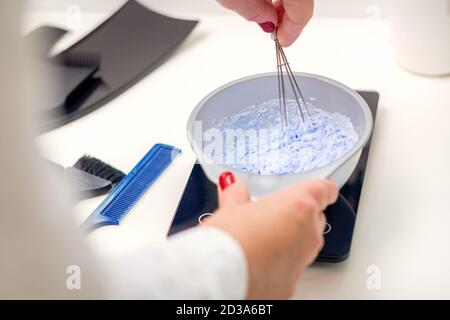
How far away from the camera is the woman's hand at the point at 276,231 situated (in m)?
0.47

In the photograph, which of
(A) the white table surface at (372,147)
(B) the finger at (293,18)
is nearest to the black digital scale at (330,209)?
(A) the white table surface at (372,147)

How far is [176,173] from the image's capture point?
73cm

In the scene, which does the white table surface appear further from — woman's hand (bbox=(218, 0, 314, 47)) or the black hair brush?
woman's hand (bbox=(218, 0, 314, 47))

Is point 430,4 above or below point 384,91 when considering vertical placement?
above

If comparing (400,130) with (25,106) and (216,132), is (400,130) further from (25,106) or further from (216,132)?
(25,106)

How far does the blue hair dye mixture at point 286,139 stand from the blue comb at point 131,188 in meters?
0.09

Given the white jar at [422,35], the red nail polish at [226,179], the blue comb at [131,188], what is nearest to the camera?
the red nail polish at [226,179]

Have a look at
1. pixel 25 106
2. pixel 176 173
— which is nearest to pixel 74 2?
pixel 176 173

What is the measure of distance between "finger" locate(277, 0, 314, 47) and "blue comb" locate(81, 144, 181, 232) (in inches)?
7.6

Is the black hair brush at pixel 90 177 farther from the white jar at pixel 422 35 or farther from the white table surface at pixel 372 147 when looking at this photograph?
the white jar at pixel 422 35

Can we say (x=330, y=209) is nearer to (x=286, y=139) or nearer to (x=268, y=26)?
(x=286, y=139)

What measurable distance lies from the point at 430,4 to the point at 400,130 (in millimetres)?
167

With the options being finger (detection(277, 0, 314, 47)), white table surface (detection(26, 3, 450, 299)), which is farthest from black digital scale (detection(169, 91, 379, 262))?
finger (detection(277, 0, 314, 47))

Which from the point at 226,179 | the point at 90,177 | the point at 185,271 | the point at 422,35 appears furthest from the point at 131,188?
the point at 422,35
